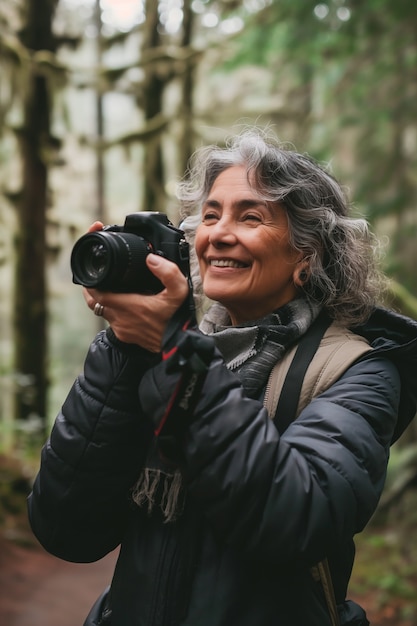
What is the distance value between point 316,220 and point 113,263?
77 centimetres

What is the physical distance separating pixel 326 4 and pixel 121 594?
651 centimetres

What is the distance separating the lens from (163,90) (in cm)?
1036

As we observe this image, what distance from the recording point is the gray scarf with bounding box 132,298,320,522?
1.73m

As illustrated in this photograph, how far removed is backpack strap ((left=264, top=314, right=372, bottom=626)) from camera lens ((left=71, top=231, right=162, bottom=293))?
17.2 inches

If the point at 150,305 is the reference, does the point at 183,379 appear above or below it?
below

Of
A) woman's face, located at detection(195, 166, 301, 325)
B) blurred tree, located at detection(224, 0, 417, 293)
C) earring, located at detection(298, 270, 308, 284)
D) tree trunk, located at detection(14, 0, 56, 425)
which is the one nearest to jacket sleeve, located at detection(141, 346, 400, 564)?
woman's face, located at detection(195, 166, 301, 325)

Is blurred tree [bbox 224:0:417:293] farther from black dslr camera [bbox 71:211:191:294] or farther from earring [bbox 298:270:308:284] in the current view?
black dslr camera [bbox 71:211:191:294]

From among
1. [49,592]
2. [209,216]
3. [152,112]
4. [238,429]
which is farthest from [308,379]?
[152,112]

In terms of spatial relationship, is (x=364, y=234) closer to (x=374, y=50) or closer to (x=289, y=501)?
(x=289, y=501)

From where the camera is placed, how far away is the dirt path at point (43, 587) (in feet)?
17.4

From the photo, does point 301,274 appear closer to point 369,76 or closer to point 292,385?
point 292,385

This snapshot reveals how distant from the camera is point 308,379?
1754 millimetres

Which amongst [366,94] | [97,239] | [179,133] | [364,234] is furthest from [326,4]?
[97,239]

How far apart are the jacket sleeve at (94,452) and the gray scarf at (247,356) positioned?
7 centimetres
